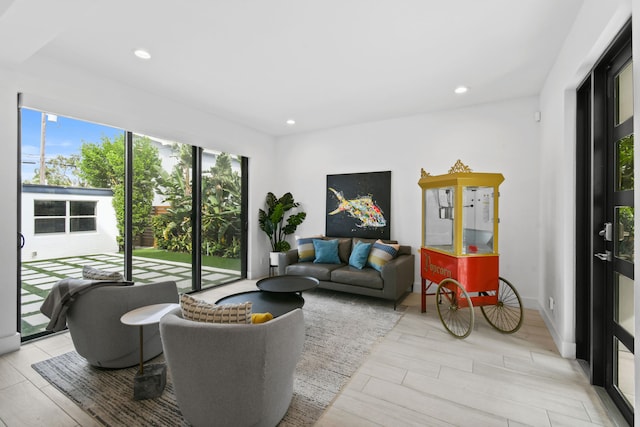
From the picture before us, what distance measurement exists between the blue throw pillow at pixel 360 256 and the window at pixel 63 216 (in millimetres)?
3410

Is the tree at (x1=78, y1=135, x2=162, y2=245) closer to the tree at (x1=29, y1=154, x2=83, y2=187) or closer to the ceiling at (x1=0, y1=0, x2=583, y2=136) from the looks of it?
the tree at (x1=29, y1=154, x2=83, y2=187)

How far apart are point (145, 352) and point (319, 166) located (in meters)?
3.94

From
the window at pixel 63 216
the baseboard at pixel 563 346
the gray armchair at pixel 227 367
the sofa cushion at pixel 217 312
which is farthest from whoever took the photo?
the window at pixel 63 216

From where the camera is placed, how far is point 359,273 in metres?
3.84

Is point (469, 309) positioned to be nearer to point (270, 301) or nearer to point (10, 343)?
point (270, 301)

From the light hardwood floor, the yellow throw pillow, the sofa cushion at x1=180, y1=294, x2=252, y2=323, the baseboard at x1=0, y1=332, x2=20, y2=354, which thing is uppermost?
the sofa cushion at x1=180, y1=294, x2=252, y2=323

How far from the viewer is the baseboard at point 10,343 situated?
2500 millimetres

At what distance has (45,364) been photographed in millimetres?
2328

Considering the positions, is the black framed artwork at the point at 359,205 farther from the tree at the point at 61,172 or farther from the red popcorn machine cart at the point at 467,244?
the tree at the point at 61,172

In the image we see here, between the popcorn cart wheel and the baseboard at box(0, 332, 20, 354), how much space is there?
4111 millimetres

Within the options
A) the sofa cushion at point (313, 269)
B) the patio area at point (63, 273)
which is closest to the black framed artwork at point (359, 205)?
the sofa cushion at point (313, 269)

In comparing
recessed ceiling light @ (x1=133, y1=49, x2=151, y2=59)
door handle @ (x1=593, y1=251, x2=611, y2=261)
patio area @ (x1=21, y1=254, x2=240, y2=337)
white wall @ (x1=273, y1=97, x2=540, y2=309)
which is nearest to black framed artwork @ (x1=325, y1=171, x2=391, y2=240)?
white wall @ (x1=273, y1=97, x2=540, y2=309)

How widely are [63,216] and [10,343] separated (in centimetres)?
130

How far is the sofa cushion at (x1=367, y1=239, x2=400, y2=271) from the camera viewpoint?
155 inches
